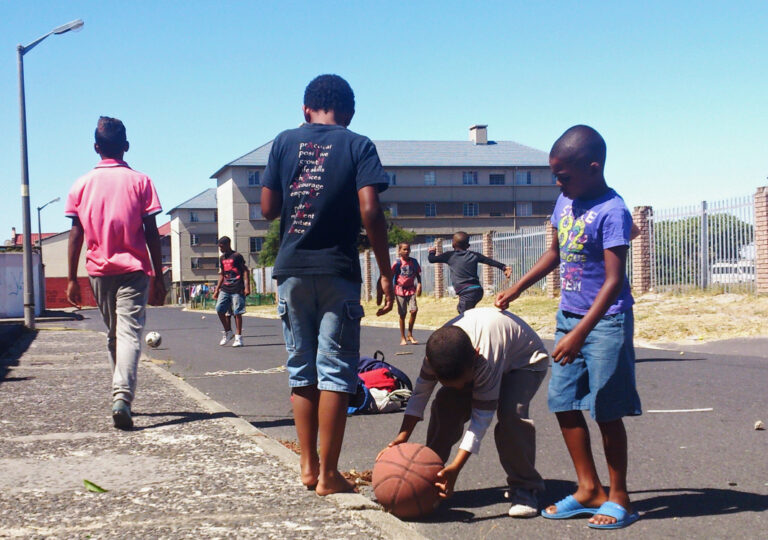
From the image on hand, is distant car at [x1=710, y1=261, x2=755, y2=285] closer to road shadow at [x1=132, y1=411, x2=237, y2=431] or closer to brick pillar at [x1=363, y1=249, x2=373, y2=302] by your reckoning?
road shadow at [x1=132, y1=411, x2=237, y2=431]

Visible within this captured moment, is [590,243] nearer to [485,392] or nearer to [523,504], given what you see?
[485,392]

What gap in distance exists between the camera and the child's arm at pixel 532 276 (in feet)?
14.7

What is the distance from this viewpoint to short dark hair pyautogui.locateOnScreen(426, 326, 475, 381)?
4105 millimetres

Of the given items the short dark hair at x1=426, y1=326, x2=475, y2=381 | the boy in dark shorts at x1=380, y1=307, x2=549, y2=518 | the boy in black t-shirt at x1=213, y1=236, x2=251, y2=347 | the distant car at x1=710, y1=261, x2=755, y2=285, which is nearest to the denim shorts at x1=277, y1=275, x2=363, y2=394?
the boy in dark shorts at x1=380, y1=307, x2=549, y2=518

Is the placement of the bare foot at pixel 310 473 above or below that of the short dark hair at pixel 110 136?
below

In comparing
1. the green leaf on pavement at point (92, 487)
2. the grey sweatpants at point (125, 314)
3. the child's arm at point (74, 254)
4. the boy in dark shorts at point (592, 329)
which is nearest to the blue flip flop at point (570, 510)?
the boy in dark shorts at point (592, 329)

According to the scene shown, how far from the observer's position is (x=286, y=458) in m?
5.26

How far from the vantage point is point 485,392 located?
4.27 metres

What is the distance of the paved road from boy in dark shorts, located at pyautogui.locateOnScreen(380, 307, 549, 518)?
23cm

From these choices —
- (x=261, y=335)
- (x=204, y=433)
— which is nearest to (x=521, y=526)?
(x=204, y=433)

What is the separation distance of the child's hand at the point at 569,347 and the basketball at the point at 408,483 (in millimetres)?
807

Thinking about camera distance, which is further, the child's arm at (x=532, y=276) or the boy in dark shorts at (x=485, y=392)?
the child's arm at (x=532, y=276)

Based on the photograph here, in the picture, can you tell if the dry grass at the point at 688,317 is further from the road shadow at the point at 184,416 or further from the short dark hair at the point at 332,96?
the short dark hair at the point at 332,96

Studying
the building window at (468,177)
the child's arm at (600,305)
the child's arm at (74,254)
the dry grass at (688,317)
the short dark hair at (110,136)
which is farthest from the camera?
the building window at (468,177)
